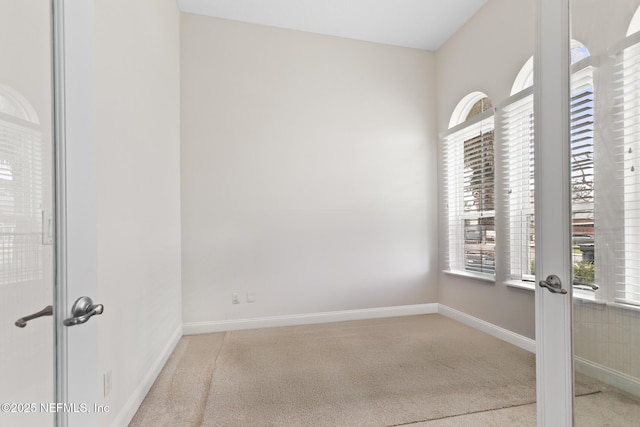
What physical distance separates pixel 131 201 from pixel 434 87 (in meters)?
3.74

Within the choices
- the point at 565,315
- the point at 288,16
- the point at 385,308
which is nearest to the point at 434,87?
the point at 288,16

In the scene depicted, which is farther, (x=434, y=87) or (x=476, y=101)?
(x=434, y=87)

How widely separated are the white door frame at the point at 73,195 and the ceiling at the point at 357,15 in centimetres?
265

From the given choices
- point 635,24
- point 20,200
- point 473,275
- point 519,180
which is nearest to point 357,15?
point 519,180

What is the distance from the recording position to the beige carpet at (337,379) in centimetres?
182

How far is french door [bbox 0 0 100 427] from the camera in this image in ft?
2.45

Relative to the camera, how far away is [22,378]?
2.49 feet

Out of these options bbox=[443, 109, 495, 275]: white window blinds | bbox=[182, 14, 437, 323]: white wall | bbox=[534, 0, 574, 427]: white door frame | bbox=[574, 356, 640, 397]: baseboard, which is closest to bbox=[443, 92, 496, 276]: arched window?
bbox=[443, 109, 495, 275]: white window blinds

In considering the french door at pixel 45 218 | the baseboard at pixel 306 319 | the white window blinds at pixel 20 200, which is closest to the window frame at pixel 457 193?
the baseboard at pixel 306 319

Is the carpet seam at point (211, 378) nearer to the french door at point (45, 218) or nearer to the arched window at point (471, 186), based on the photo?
the french door at point (45, 218)

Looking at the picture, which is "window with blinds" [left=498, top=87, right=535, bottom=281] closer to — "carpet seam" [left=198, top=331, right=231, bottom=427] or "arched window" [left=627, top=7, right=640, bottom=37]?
"arched window" [left=627, top=7, right=640, bottom=37]

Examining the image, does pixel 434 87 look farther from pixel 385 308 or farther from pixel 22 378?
pixel 22 378

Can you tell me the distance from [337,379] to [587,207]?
1.90m

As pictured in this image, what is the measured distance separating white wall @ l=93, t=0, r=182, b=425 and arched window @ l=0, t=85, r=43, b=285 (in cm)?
70
